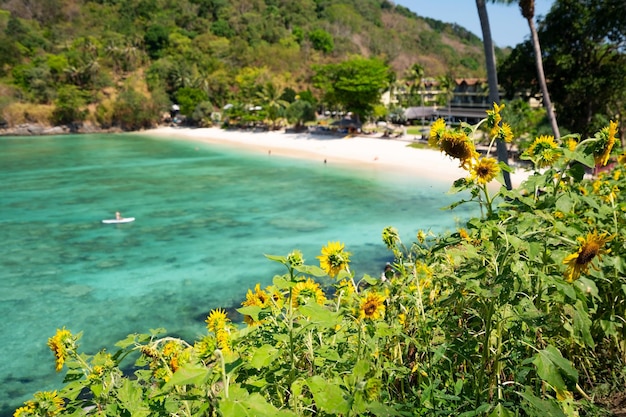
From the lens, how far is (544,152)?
245 centimetres

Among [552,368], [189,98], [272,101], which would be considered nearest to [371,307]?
[552,368]

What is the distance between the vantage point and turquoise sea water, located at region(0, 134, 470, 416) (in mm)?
9930

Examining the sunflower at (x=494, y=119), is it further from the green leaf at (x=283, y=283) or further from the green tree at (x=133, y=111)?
the green tree at (x=133, y=111)

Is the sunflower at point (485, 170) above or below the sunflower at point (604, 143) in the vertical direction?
below

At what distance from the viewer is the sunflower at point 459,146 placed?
7.27 feet

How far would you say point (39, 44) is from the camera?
76500 millimetres

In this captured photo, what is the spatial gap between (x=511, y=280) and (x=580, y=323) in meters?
0.40

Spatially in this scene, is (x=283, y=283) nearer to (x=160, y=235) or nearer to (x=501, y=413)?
(x=501, y=413)

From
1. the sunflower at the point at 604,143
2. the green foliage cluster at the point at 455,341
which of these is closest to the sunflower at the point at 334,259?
the green foliage cluster at the point at 455,341

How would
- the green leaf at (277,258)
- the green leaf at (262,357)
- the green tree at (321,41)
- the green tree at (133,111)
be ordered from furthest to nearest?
1. the green tree at (321,41)
2. the green tree at (133,111)
3. the green leaf at (277,258)
4. the green leaf at (262,357)

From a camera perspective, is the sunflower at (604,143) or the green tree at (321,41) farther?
the green tree at (321,41)

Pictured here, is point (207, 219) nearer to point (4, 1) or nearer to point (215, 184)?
point (215, 184)

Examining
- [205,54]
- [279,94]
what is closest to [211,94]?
[205,54]

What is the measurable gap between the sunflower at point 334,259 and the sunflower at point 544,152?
1.23 meters
